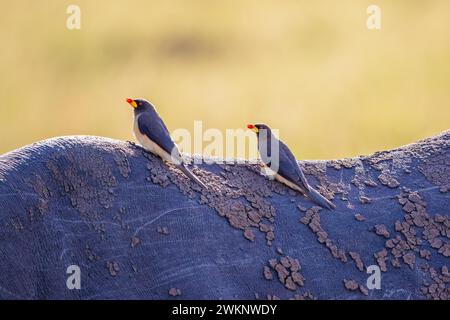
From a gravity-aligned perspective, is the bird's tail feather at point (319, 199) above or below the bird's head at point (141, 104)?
below

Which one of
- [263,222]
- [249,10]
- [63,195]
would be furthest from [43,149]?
[249,10]

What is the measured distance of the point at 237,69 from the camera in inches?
1171

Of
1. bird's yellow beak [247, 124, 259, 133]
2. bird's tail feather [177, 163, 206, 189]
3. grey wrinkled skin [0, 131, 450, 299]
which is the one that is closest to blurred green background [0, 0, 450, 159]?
bird's yellow beak [247, 124, 259, 133]

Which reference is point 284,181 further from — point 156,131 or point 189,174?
point 156,131

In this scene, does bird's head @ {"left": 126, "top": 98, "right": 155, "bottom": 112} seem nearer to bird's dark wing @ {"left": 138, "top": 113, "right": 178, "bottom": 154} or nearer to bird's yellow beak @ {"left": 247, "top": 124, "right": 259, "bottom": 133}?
bird's dark wing @ {"left": 138, "top": 113, "right": 178, "bottom": 154}

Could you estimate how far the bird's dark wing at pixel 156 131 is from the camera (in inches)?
384

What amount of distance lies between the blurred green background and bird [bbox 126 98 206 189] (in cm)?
1424

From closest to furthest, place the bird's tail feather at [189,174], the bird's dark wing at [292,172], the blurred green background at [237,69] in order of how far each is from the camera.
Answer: the bird's tail feather at [189,174], the bird's dark wing at [292,172], the blurred green background at [237,69]

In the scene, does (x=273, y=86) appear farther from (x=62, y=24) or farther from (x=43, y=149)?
(x=43, y=149)

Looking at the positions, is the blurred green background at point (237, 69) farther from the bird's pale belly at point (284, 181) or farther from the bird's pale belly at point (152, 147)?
the bird's pale belly at point (152, 147)

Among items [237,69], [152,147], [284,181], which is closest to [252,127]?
[284,181]

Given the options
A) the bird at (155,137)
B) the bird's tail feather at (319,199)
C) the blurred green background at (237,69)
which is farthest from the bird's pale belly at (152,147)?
the blurred green background at (237,69)

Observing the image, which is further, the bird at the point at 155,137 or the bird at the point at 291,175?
the bird at the point at 291,175

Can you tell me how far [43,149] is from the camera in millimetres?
9086
